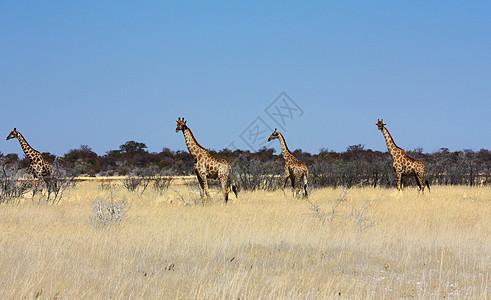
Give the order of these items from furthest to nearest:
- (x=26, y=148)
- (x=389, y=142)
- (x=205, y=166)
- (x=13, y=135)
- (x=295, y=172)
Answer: (x=389, y=142)
(x=13, y=135)
(x=26, y=148)
(x=295, y=172)
(x=205, y=166)

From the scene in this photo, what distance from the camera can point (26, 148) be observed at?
50.0ft

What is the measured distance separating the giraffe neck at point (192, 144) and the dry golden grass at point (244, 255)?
260cm

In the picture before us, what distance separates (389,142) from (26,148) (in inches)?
475

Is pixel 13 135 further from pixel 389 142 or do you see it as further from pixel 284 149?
pixel 389 142

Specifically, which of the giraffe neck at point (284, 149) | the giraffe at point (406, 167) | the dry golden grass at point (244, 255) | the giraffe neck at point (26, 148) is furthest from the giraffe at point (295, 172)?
the giraffe neck at point (26, 148)

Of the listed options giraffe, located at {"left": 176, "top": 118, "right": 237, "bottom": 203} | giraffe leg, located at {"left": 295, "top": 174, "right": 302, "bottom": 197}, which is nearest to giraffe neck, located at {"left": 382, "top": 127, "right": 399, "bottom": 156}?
giraffe leg, located at {"left": 295, "top": 174, "right": 302, "bottom": 197}

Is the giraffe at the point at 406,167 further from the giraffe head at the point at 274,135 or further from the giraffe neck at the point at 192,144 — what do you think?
the giraffe neck at the point at 192,144

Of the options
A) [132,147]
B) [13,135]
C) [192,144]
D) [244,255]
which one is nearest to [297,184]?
[192,144]

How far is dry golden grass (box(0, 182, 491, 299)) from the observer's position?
15.9 ft

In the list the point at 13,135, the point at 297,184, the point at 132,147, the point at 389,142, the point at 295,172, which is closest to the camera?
the point at 295,172

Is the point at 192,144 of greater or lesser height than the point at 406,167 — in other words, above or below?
above

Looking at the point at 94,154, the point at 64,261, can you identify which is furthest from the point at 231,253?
the point at 94,154

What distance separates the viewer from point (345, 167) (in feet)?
74.7

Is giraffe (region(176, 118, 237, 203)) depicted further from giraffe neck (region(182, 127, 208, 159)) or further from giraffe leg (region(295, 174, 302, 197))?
giraffe leg (region(295, 174, 302, 197))
